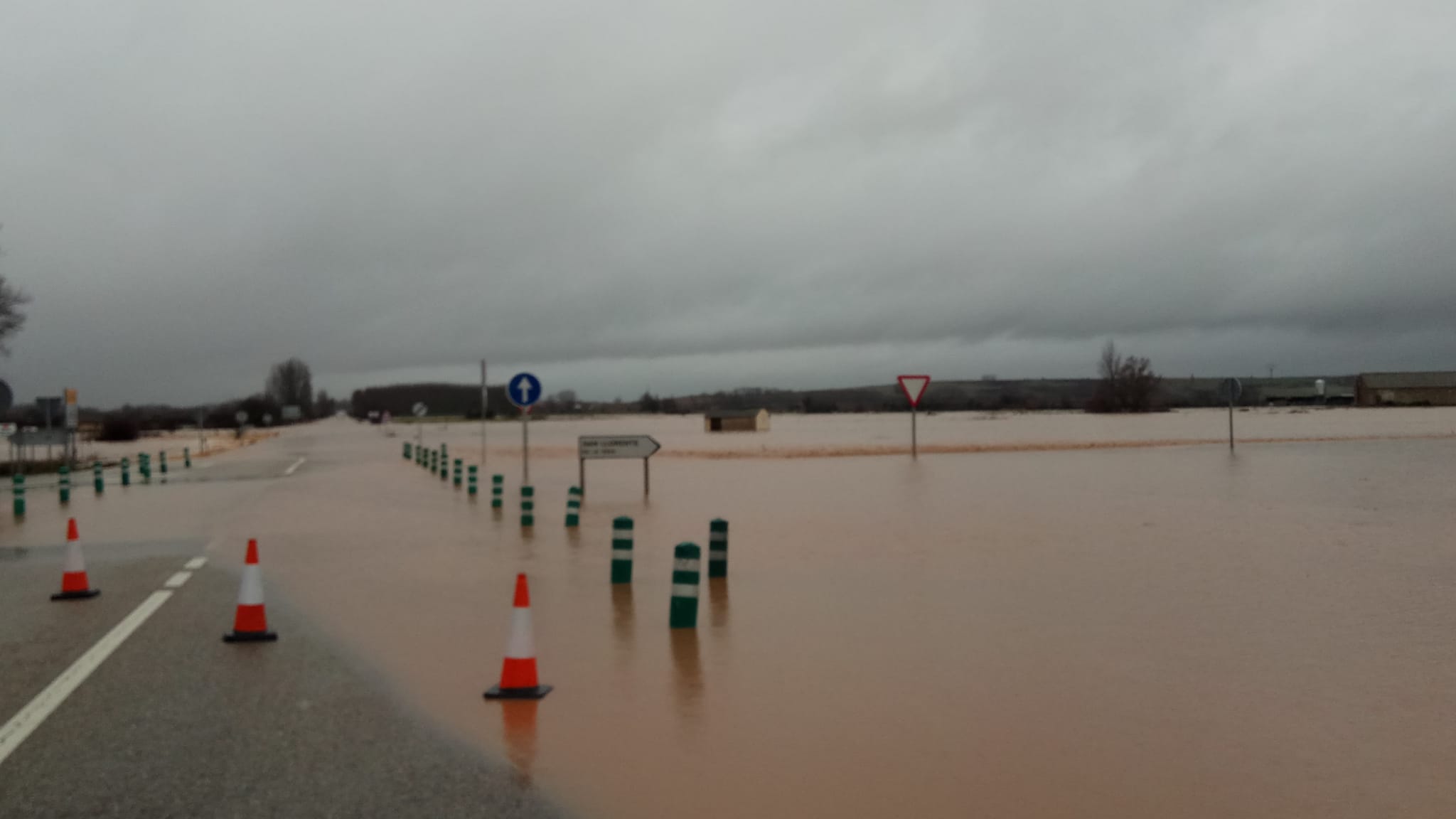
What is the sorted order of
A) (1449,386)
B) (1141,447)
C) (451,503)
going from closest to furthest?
(451,503) → (1141,447) → (1449,386)

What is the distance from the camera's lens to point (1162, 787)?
19.7 feet

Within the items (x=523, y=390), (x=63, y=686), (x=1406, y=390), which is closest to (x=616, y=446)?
(x=523, y=390)

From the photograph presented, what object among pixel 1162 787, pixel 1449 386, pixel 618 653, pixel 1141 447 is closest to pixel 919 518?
pixel 618 653

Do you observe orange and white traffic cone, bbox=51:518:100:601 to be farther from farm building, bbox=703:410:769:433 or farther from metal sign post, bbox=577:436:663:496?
farm building, bbox=703:410:769:433

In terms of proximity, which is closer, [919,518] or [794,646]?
[794,646]

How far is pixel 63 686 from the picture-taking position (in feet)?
26.7

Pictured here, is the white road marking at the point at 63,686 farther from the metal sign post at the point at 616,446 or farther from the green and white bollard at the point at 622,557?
the metal sign post at the point at 616,446

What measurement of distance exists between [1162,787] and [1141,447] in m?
45.8

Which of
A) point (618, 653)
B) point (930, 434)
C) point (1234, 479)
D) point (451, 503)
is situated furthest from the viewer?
point (930, 434)

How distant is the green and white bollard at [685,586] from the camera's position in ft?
32.9

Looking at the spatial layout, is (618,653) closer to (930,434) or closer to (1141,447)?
(1141,447)

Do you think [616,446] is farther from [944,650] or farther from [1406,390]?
[1406,390]

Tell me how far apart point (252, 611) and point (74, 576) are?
3780 millimetres

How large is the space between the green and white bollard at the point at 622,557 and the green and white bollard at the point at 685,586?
248 cm
